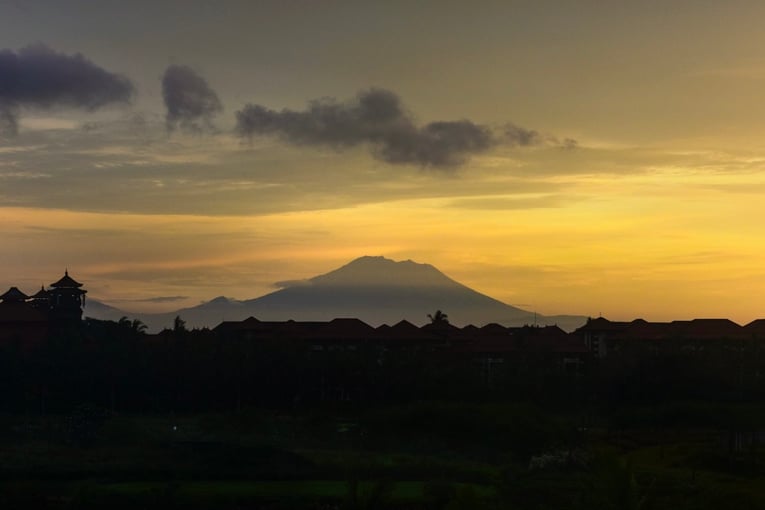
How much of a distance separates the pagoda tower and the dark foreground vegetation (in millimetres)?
7292

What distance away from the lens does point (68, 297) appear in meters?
71.5

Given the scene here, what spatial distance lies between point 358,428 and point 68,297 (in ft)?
110

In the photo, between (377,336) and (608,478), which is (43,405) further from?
(608,478)

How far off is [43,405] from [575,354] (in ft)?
107

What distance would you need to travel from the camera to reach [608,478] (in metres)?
21.4

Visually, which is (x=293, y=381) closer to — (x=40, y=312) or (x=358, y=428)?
(x=358, y=428)

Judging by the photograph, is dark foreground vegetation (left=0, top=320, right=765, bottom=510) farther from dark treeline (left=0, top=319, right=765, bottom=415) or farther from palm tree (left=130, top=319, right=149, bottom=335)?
palm tree (left=130, top=319, right=149, bottom=335)

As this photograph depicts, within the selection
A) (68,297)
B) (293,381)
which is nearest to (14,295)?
(68,297)

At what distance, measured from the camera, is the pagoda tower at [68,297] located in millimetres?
70875

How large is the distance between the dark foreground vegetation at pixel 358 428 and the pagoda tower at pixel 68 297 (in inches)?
287

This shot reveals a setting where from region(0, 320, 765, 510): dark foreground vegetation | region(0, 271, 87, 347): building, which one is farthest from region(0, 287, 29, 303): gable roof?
region(0, 320, 765, 510): dark foreground vegetation

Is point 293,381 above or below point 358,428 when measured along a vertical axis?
above

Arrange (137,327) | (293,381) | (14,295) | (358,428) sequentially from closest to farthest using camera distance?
(358,428), (293,381), (137,327), (14,295)

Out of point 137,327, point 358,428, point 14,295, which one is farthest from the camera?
point 14,295
